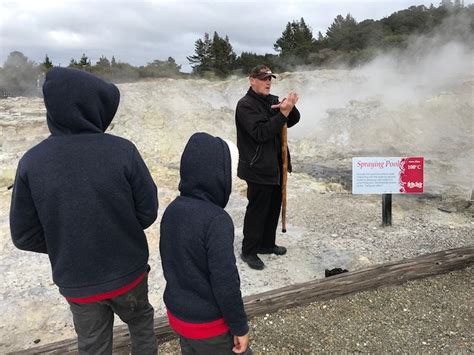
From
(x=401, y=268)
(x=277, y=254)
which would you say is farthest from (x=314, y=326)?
(x=277, y=254)

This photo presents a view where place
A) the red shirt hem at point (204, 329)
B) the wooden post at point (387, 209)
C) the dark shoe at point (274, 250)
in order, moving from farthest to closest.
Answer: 1. the wooden post at point (387, 209)
2. the dark shoe at point (274, 250)
3. the red shirt hem at point (204, 329)

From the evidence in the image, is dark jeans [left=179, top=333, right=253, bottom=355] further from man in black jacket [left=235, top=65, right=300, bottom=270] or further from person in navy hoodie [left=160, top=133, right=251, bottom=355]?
man in black jacket [left=235, top=65, right=300, bottom=270]

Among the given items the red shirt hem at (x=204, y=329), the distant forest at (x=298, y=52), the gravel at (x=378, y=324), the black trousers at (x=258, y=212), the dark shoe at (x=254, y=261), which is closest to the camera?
the red shirt hem at (x=204, y=329)

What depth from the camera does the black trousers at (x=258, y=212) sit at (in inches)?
164

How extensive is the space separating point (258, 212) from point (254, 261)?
22.2 inches

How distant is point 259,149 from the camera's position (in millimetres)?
4008

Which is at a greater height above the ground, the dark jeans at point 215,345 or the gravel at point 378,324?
the dark jeans at point 215,345

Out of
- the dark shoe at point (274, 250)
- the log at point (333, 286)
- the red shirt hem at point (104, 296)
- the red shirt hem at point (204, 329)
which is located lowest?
the dark shoe at point (274, 250)

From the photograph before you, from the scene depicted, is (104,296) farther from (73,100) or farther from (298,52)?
(298,52)

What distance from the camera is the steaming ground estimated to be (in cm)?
439

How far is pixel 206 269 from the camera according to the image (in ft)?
6.34

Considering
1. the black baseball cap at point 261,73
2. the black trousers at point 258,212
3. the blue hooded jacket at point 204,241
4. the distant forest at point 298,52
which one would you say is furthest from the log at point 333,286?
the distant forest at point 298,52

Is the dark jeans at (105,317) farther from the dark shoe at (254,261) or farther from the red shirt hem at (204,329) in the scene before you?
the dark shoe at (254,261)

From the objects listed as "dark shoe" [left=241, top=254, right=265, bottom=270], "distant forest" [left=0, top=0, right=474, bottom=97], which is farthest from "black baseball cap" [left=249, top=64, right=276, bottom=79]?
"distant forest" [left=0, top=0, right=474, bottom=97]
